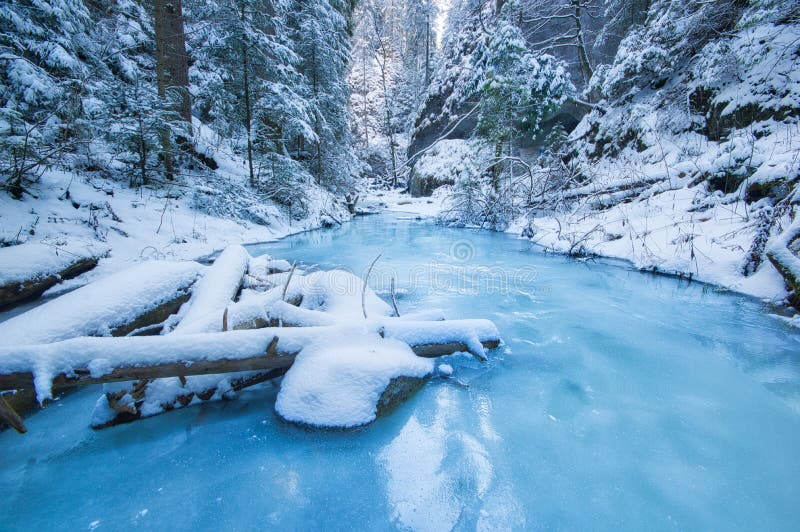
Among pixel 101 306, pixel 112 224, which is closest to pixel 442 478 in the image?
pixel 101 306

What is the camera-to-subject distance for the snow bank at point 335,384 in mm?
Result: 2119

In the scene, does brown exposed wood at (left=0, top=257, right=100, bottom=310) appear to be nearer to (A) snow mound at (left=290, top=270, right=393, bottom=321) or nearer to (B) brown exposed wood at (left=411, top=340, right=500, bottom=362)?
(A) snow mound at (left=290, top=270, right=393, bottom=321)

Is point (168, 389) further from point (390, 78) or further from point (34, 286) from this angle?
point (390, 78)

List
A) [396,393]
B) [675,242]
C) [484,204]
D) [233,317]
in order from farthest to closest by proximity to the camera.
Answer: [484,204], [675,242], [233,317], [396,393]

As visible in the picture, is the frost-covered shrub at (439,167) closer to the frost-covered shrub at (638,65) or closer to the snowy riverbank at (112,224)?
the frost-covered shrub at (638,65)

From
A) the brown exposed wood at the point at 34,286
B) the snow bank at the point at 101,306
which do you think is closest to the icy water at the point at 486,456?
the snow bank at the point at 101,306

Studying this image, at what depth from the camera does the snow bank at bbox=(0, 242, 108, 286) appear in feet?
11.6

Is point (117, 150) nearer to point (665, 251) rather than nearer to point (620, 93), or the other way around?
point (665, 251)

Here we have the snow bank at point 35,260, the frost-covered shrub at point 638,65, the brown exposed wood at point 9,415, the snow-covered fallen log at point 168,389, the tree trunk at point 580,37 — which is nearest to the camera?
the brown exposed wood at point 9,415

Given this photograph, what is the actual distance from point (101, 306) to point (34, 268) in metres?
2.23

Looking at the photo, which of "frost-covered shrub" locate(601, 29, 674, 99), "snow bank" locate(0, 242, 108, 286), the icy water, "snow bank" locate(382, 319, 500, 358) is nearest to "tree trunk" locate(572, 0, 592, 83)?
"frost-covered shrub" locate(601, 29, 674, 99)

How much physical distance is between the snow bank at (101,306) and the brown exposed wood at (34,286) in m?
1.40

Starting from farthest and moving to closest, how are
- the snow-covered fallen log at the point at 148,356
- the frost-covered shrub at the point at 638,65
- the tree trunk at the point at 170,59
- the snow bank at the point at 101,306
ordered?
the frost-covered shrub at the point at 638,65, the tree trunk at the point at 170,59, the snow bank at the point at 101,306, the snow-covered fallen log at the point at 148,356

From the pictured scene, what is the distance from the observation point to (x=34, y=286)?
3717 mm
